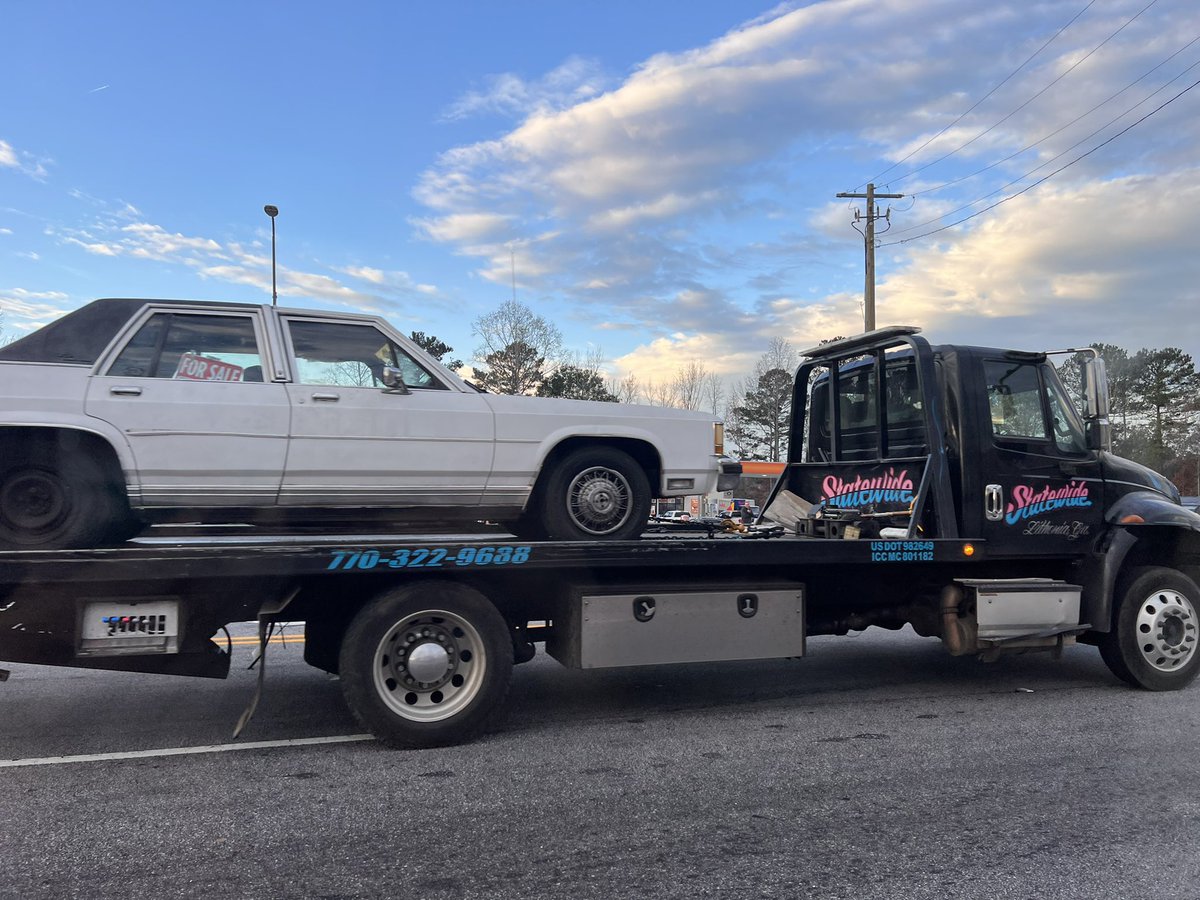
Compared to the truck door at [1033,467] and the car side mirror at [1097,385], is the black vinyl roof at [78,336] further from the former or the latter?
the car side mirror at [1097,385]

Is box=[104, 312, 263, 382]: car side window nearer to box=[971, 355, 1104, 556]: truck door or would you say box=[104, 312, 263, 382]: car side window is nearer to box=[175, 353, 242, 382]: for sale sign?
box=[175, 353, 242, 382]: for sale sign

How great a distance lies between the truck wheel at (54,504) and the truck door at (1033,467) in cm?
559

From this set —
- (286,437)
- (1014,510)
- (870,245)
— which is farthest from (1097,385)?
(870,245)

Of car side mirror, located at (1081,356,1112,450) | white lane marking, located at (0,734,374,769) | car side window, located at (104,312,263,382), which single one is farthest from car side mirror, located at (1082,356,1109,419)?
car side window, located at (104,312,263,382)

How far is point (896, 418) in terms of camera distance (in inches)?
255

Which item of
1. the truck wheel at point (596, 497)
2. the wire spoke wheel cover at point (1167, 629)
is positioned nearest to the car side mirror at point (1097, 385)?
the wire spoke wheel cover at point (1167, 629)

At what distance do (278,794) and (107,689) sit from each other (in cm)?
309

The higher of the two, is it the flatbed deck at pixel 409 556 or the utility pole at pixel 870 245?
the utility pole at pixel 870 245

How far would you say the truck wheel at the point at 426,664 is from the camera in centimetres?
476

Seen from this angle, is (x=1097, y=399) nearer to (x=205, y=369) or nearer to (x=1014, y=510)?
(x=1014, y=510)

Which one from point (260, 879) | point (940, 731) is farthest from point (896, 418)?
point (260, 879)

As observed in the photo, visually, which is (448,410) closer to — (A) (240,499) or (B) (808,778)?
(A) (240,499)

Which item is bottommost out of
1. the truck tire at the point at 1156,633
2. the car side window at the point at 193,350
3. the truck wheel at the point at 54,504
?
the truck tire at the point at 1156,633

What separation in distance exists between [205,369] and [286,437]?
0.64 meters
